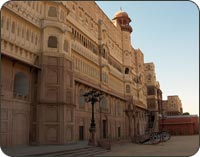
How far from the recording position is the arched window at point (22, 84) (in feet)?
76.5

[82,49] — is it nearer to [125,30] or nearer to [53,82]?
[53,82]

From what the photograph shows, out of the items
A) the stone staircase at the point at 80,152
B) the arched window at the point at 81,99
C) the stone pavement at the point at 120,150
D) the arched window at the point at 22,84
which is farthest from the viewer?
the arched window at the point at 81,99

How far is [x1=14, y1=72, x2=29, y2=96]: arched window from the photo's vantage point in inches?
918

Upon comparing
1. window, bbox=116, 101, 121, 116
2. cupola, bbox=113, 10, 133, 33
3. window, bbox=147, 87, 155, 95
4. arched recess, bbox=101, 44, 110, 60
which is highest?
cupola, bbox=113, 10, 133, 33

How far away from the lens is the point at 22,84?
23.6m

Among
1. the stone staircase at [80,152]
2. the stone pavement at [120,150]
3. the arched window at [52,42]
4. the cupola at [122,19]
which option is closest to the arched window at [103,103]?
the stone pavement at [120,150]

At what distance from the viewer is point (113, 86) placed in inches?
1805

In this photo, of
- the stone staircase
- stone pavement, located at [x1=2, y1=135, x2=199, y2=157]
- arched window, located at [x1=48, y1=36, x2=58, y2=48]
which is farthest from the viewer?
arched window, located at [x1=48, y1=36, x2=58, y2=48]

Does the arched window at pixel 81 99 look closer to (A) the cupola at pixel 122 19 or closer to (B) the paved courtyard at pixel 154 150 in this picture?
(B) the paved courtyard at pixel 154 150

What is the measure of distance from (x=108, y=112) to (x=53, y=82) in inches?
688

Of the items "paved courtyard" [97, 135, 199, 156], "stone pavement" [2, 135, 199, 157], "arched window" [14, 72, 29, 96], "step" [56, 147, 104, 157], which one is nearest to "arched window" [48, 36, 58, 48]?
"arched window" [14, 72, 29, 96]

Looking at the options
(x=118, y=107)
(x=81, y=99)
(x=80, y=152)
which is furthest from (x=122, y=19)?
Result: (x=80, y=152)

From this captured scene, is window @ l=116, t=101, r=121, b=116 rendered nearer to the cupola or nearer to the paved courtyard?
the paved courtyard

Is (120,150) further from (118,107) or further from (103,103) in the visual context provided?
(118,107)
